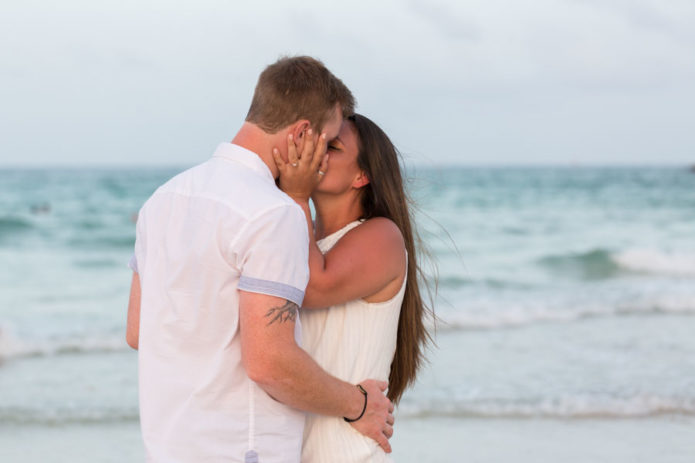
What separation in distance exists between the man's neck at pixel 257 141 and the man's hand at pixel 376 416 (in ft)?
2.63

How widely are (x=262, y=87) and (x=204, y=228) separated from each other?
16.5 inches

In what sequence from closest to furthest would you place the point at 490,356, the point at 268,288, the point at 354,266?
the point at 268,288 < the point at 354,266 < the point at 490,356

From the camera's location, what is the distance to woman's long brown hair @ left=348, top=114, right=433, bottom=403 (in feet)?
8.47

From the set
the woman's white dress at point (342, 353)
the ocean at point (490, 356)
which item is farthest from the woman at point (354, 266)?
the ocean at point (490, 356)

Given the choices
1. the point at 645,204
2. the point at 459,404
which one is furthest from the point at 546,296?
the point at 645,204

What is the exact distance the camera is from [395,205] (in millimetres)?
2621

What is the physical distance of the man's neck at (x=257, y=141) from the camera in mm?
2090

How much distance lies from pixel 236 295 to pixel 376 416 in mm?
701

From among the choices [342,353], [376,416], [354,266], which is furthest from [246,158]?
[376,416]

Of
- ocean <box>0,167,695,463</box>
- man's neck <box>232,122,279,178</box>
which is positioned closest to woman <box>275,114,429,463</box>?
man's neck <box>232,122,279,178</box>

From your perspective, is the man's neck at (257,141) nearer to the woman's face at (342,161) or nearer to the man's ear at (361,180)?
the woman's face at (342,161)

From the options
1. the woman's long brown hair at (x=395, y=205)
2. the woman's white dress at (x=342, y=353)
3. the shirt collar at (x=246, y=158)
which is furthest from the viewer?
the woman's long brown hair at (x=395, y=205)

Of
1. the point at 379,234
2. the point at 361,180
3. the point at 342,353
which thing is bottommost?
the point at 342,353

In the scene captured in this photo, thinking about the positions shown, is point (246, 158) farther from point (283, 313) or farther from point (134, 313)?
point (134, 313)
